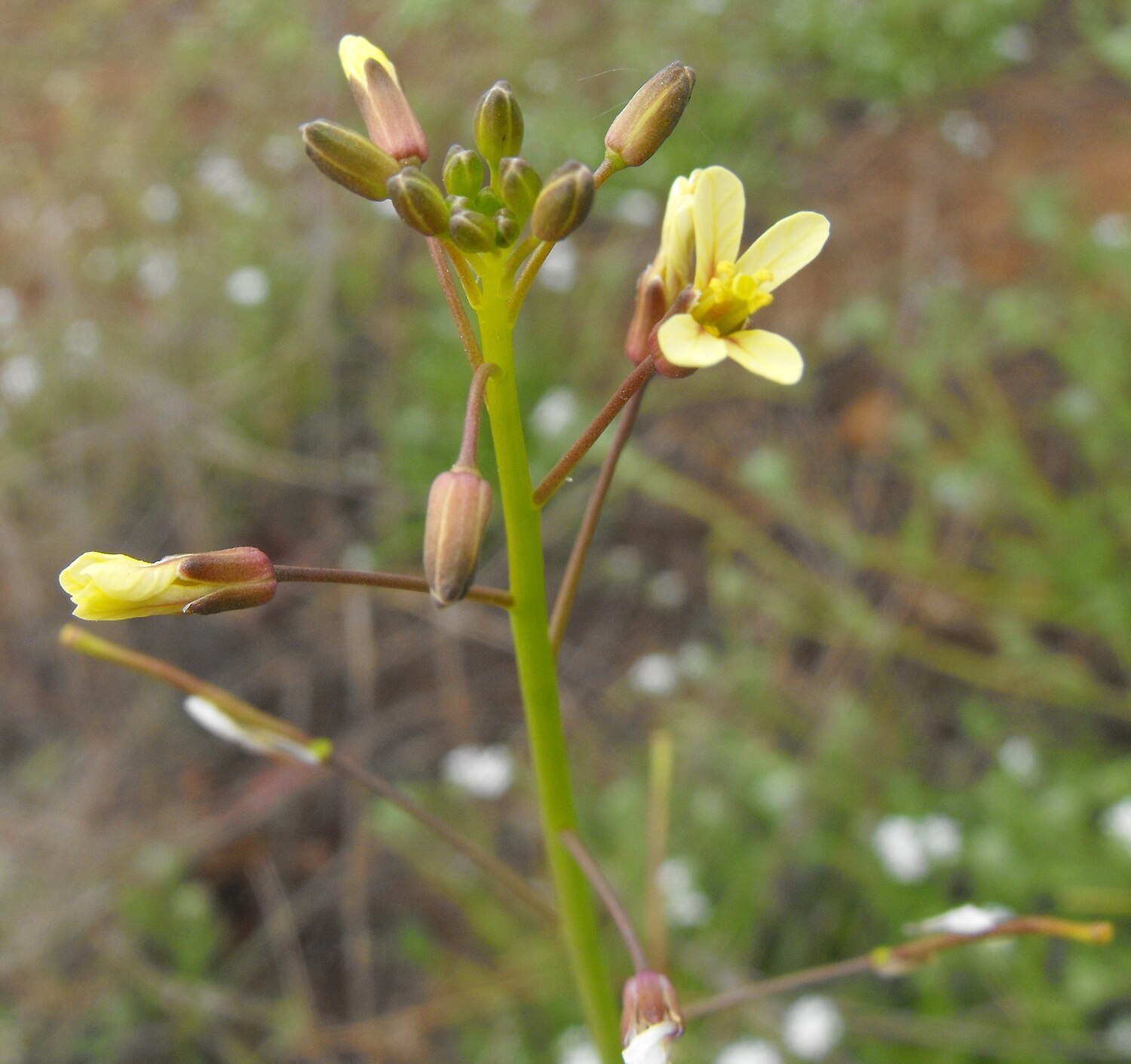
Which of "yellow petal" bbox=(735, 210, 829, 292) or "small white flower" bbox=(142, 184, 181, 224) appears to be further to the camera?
"small white flower" bbox=(142, 184, 181, 224)

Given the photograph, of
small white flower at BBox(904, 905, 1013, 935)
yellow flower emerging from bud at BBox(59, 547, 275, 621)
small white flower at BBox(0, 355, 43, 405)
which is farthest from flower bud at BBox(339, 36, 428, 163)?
small white flower at BBox(0, 355, 43, 405)

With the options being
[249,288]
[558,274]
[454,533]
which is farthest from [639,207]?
[454,533]

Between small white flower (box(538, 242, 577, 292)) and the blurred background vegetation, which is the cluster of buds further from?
small white flower (box(538, 242, 577, 292))

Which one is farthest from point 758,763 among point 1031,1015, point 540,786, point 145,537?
point 145,537

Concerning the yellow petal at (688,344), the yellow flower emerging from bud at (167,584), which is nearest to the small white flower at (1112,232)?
the yellow petal at (688,344)

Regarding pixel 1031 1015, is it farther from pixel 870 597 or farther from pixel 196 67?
pixel 196 67

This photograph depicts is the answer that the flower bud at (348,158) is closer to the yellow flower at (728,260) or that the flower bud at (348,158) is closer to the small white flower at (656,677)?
the yellow flower at (728,260)
